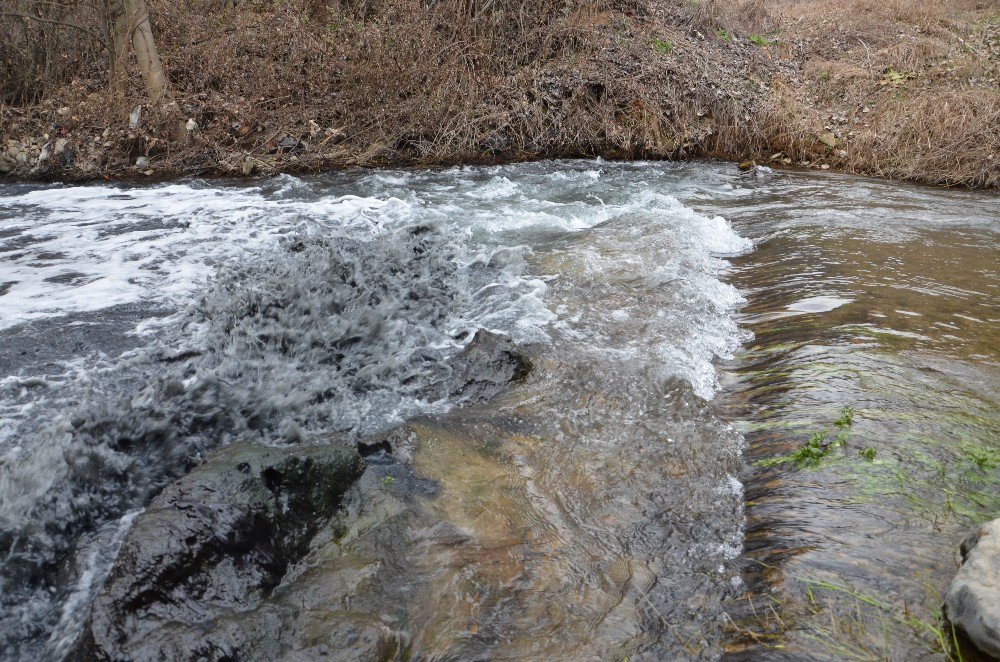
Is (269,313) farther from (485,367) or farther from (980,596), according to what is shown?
(980,596)

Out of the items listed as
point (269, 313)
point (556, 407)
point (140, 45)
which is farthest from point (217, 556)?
point (140, 45)

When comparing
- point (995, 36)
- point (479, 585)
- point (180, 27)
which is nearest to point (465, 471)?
point (479, 585)

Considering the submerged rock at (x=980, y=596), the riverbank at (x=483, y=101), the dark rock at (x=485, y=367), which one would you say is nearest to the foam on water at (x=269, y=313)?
the dark rock at (x=485, y=367)

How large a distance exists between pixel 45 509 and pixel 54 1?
13344 millimetres

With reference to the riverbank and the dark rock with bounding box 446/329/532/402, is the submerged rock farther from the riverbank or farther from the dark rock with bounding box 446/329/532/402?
the riverbank

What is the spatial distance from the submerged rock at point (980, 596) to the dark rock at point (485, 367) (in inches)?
107

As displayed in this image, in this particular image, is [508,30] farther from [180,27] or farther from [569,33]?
[180,27]

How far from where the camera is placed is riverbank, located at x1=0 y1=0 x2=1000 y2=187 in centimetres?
1139

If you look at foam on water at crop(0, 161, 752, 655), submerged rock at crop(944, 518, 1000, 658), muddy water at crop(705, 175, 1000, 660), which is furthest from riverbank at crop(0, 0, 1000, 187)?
submerged rock at crop(944, 518, 1000, 658)

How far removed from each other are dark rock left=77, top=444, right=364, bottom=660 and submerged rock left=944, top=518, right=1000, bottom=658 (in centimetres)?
243

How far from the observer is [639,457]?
384 cm

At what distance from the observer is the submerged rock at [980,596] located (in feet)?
7.41

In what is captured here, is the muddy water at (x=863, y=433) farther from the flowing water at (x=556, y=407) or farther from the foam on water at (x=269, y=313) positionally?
the foam on water at (x=269, y=313)

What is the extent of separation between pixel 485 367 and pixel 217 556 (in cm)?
238
